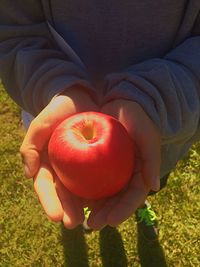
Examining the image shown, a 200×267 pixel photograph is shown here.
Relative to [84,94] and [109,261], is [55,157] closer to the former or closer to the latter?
[84,94]

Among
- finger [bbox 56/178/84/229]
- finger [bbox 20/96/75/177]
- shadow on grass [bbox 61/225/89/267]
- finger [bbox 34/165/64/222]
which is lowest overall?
shadow on grass [bbox 61/225/89/267]

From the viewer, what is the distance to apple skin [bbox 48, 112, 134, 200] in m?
0.88

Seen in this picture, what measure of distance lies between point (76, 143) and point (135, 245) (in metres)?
1.06

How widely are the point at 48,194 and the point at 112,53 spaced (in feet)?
1.16

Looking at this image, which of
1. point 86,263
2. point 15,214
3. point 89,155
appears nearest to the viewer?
point 89,155

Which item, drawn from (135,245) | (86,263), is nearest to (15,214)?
(86,263)

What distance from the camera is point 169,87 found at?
36.0 inches

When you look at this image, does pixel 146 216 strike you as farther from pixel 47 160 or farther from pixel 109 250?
pixel 47 160

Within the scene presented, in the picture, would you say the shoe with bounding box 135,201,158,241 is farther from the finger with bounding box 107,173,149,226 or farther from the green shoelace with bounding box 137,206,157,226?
the finger with bounding box 107,173,149,226

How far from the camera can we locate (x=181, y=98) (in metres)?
0.94

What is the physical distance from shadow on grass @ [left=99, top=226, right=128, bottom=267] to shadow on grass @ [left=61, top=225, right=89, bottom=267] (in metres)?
0.08

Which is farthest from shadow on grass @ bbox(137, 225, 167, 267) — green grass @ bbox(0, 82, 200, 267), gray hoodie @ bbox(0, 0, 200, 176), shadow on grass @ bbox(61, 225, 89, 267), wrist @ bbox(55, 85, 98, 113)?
wrist @ bbox(55, 85, 98, 113)

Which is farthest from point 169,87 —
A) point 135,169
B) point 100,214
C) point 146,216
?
point 146,216

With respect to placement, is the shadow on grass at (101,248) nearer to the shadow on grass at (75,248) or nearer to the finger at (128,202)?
the shadow on grass at (75,248)
